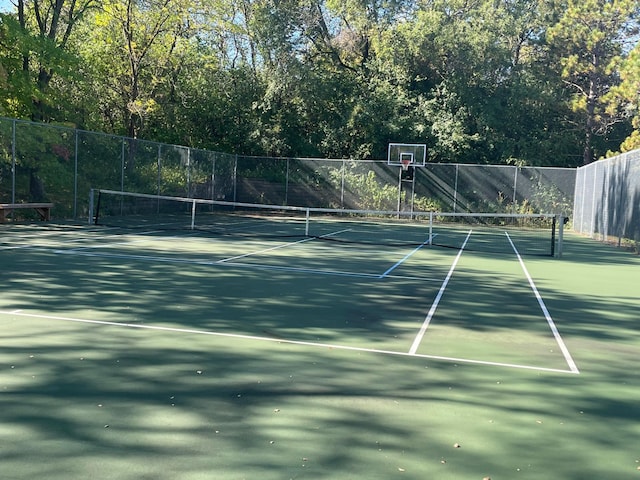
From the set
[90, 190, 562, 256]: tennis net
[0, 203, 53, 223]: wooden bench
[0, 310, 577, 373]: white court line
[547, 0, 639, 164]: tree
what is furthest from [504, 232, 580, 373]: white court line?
[547, 0, 639, 164]: tree

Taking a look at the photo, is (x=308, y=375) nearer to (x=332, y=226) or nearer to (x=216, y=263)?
(x=216, y=263)

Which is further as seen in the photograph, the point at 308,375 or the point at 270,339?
the point at 270,339

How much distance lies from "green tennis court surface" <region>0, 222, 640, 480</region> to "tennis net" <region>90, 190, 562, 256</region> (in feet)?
17.0

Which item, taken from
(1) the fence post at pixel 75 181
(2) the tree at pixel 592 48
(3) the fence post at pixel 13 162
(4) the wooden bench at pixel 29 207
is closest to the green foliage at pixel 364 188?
(2) the tree at pixel 592 48

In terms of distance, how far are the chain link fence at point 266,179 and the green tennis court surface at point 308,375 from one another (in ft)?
36.4

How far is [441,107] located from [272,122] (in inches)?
382

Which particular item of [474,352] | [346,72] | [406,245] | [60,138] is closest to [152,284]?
[474,352]

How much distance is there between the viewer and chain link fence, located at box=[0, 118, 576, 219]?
21562mm

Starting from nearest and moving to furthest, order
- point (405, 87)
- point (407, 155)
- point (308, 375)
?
point (308, 375) < point (407, 155) < point (405, 87)

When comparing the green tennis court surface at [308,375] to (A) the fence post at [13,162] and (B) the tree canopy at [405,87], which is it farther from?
(B) the tree canopy at [405,87]

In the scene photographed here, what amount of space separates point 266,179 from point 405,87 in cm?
969

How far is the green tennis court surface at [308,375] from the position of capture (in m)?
3.79

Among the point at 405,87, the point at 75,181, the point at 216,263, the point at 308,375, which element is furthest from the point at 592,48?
the point at 308,375

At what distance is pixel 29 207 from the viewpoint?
19.2m
